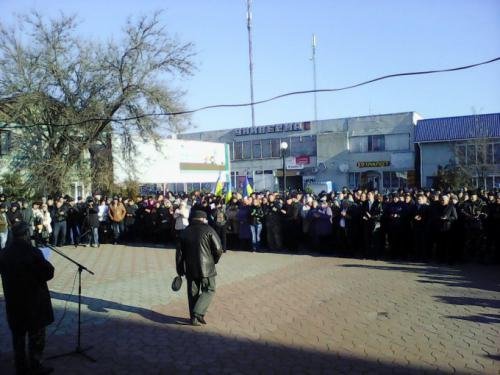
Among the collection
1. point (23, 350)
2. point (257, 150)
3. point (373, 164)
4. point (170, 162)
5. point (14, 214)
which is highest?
point (257, 150)

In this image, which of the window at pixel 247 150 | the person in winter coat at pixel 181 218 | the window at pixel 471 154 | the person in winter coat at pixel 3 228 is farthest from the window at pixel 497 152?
the person in winter coat at pixel 3 228

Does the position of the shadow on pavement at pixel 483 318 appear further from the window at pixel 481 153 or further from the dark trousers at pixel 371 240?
the window at pixel 481 153

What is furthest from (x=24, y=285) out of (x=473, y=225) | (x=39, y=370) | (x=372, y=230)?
(x=473, y=225)

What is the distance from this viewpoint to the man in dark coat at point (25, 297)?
5023mm

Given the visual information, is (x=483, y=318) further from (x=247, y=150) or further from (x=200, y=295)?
(x=247, y=150)

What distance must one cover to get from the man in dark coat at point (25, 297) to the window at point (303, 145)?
44.3 m

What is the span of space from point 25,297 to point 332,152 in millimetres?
43617

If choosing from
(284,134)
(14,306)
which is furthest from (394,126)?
(14,306)

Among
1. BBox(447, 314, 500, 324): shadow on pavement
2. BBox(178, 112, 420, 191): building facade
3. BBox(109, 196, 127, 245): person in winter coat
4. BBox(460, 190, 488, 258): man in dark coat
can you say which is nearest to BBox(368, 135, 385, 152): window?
BBox(178, 112, 420, 191): building facade

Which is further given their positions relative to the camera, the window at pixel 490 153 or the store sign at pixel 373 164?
the store sign at pixel 373 164

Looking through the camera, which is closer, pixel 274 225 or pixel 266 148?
pixel 274 225

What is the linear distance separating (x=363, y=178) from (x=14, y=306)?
42.8 m

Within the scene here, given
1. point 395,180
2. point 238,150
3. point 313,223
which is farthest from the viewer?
point 238,150

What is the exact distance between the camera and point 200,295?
692cm
